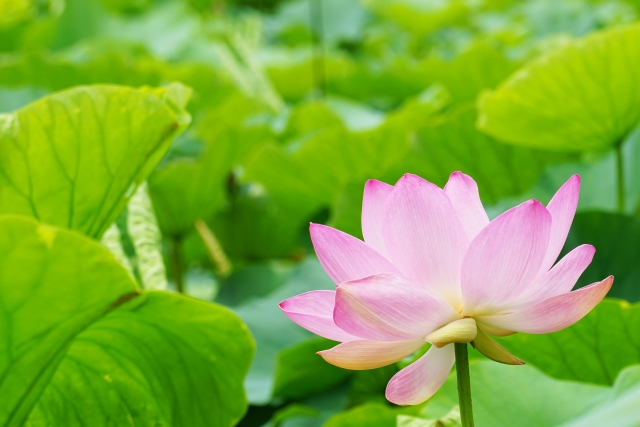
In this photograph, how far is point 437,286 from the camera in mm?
335

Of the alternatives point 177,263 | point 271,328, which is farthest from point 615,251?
point 177,263

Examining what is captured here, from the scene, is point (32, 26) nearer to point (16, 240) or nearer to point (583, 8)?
point (583, 8)

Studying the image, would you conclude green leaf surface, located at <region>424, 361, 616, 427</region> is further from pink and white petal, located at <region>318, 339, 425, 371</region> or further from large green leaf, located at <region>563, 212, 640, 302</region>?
large green leaf, located at <region>563, 212, 640, 302</region>

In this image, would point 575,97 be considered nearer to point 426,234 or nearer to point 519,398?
point 519,398

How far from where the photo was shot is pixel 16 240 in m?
0.35

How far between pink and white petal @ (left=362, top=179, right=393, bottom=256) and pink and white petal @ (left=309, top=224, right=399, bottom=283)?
4cm

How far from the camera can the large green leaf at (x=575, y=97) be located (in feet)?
2.53

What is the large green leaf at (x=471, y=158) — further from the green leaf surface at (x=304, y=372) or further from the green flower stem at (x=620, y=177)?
the green leaf surface at (x=304, y=372)

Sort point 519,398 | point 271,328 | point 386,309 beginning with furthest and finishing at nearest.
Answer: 1. point 271,328
2. point 519,398
3. point 386,309

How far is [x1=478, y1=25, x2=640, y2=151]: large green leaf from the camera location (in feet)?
2.53

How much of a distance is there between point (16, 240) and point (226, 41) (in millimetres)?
925

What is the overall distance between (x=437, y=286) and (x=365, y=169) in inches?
28.7

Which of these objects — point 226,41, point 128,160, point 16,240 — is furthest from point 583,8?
point 16,240

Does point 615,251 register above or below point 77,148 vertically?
below
